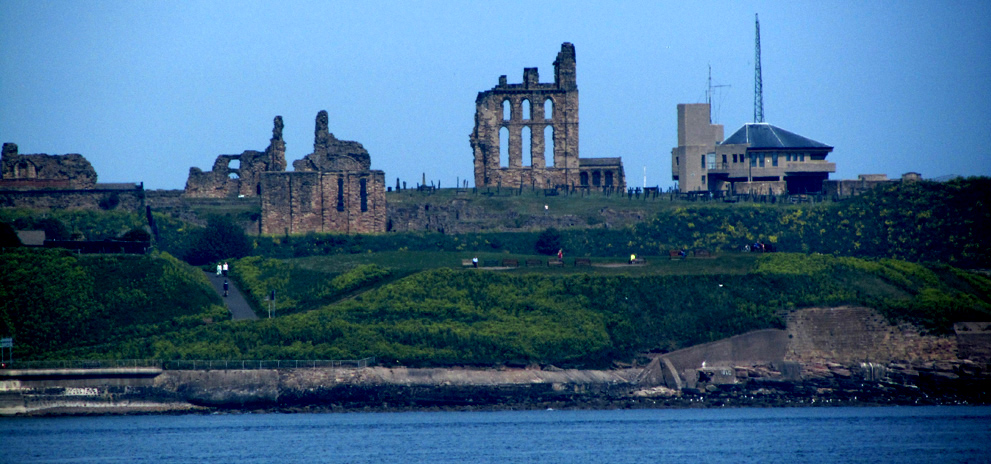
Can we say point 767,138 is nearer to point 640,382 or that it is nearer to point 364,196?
point 364,196

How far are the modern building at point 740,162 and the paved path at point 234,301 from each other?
32.9 metres

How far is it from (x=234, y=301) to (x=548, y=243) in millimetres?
18396

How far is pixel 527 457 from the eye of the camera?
171 feet

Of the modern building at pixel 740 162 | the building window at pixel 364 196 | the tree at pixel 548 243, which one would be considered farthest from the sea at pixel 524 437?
the modern building at pixel 740 162

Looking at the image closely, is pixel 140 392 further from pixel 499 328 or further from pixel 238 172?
pixel 238 172

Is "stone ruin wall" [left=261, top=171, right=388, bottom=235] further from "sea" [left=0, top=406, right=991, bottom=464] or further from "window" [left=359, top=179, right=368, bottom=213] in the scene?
"sea" [left=0, top=406, right=991, bottom=464]

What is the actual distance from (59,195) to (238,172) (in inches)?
407

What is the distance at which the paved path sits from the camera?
70000mm

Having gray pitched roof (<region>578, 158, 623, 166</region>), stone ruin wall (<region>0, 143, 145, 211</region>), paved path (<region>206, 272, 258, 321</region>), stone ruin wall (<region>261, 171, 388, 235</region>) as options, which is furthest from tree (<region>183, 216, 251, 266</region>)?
gray pitched roof (<region>578, 158, 623, 166</region>)

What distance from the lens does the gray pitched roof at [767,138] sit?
323ft

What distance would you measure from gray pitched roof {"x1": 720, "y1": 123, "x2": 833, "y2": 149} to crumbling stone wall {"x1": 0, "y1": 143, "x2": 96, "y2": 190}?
39.2 metres

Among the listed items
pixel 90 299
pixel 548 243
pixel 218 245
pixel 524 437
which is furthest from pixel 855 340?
pixel 90 299

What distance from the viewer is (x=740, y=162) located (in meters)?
98.1

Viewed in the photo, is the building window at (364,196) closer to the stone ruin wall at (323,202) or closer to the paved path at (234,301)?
the stone ruin wall at (323,202)
